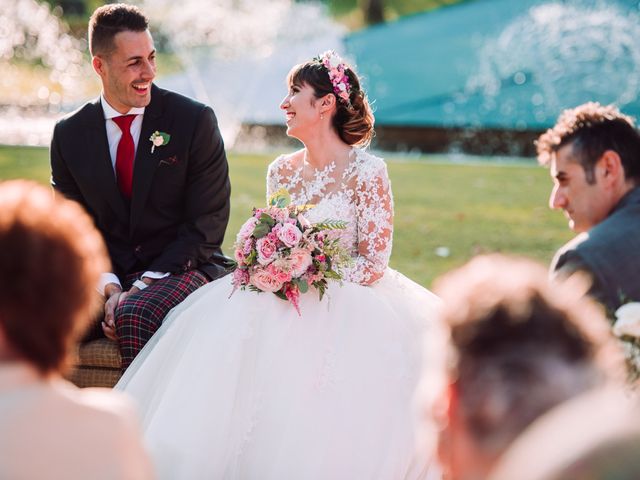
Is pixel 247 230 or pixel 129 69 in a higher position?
pixel 129 69

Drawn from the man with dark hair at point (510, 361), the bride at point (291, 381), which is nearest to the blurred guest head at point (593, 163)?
the bride at point (291, 381)

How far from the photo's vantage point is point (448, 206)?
11.0 meters

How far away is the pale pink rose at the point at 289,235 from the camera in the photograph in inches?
173

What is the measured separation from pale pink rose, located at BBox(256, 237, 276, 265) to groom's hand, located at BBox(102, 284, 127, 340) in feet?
2.95

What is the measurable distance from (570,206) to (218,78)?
55.1 ft

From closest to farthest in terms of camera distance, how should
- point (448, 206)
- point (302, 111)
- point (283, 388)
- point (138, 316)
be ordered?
point (283, 388) < point (138, 316) < point (302, 111) < point (448, 206)

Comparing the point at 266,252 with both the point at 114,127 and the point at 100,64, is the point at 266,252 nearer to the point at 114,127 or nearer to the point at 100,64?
the point at 114,127

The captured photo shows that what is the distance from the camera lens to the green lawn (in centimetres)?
895

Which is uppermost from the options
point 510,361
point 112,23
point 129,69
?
point 112,23

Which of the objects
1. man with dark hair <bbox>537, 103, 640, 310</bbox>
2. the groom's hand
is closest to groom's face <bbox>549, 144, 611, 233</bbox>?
man with dark hair <bbox>537, 103, 640, 310</bbox>

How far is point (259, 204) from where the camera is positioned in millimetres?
10867

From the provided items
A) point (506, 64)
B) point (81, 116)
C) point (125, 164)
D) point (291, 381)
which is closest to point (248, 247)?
point (291, 381)

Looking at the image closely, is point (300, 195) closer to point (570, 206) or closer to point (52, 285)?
point (570, 206)

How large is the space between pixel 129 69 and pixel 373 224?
1545 millimetres
